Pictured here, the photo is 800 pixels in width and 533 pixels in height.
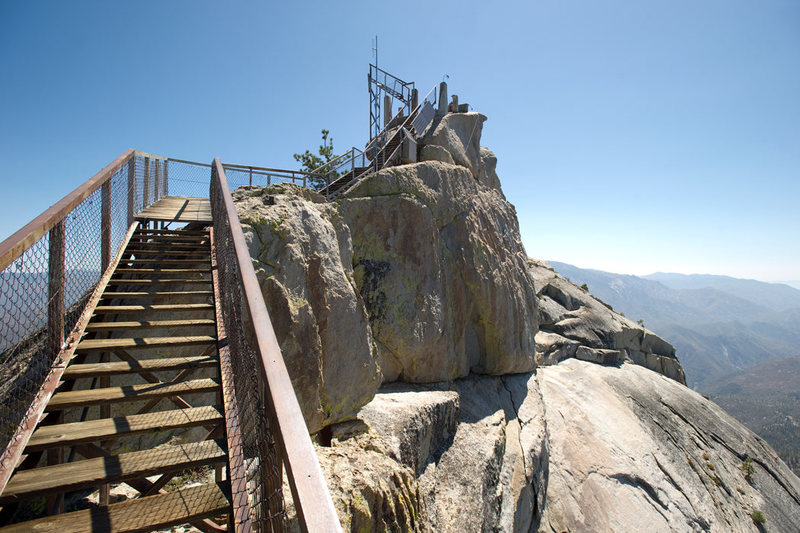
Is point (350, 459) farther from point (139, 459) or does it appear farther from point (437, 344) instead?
point (437, 344)

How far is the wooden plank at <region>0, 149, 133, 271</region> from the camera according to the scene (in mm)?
3143

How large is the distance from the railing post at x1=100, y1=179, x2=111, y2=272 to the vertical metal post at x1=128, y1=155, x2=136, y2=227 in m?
1.73

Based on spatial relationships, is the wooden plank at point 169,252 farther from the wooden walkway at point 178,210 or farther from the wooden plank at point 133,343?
the wooden plank at point 133,343

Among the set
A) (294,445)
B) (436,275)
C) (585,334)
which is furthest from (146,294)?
(585,334)

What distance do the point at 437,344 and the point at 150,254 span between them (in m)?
9.13

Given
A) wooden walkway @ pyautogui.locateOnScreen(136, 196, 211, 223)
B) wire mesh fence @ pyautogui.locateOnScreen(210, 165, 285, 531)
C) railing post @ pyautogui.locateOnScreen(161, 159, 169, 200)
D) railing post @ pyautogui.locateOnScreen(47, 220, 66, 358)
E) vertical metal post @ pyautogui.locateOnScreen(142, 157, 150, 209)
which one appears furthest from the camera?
railing post @ pyautogui.locateOnScreen(161, 159, 169, 200)

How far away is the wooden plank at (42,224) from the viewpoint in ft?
10.3

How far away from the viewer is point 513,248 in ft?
62.5

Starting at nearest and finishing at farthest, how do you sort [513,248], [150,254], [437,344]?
[150,254]
[437,344]
[513,248]

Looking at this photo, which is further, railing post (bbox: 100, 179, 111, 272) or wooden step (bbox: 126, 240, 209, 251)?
wooden step (bbox: 126, 240, 209, 251)

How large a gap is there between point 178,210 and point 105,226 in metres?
3.19

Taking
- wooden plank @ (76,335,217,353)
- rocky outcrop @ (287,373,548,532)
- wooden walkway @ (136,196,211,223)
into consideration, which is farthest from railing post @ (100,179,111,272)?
rocky outcrop @ (287,373,548,532)

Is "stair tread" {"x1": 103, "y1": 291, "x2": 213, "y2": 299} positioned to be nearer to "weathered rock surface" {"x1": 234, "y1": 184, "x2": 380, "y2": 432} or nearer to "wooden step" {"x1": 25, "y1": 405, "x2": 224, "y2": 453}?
"weathered rock surface" {"x1": 234, "y1": 184, "x2": 380, "y2": 432}

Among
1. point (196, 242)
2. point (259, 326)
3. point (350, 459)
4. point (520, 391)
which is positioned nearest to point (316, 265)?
point (196, 242)
